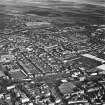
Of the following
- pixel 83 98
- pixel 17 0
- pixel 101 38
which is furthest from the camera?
pixel 17 0

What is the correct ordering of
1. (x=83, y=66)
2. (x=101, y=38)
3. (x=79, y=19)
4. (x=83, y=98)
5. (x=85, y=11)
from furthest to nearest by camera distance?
(x=85, y=11) < (x=79, y=19) < (x=101, y=38) < (x=83, y=66) < (x=83, y=98)

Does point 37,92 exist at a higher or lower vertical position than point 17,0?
lower

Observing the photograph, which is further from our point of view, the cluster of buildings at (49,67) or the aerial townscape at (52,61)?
the aerial townscape at (52,61)

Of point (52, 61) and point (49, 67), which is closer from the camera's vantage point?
point (49, 67)

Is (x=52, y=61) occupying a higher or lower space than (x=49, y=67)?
higher

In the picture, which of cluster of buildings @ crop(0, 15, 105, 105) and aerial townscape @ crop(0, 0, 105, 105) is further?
aerial townscape @ crop(0, 0, 105, 105)

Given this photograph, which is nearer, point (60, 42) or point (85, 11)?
point (60, 42)

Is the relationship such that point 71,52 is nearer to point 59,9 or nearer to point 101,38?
point 101,38

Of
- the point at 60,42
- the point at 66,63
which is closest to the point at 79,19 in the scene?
the point at 60,42
